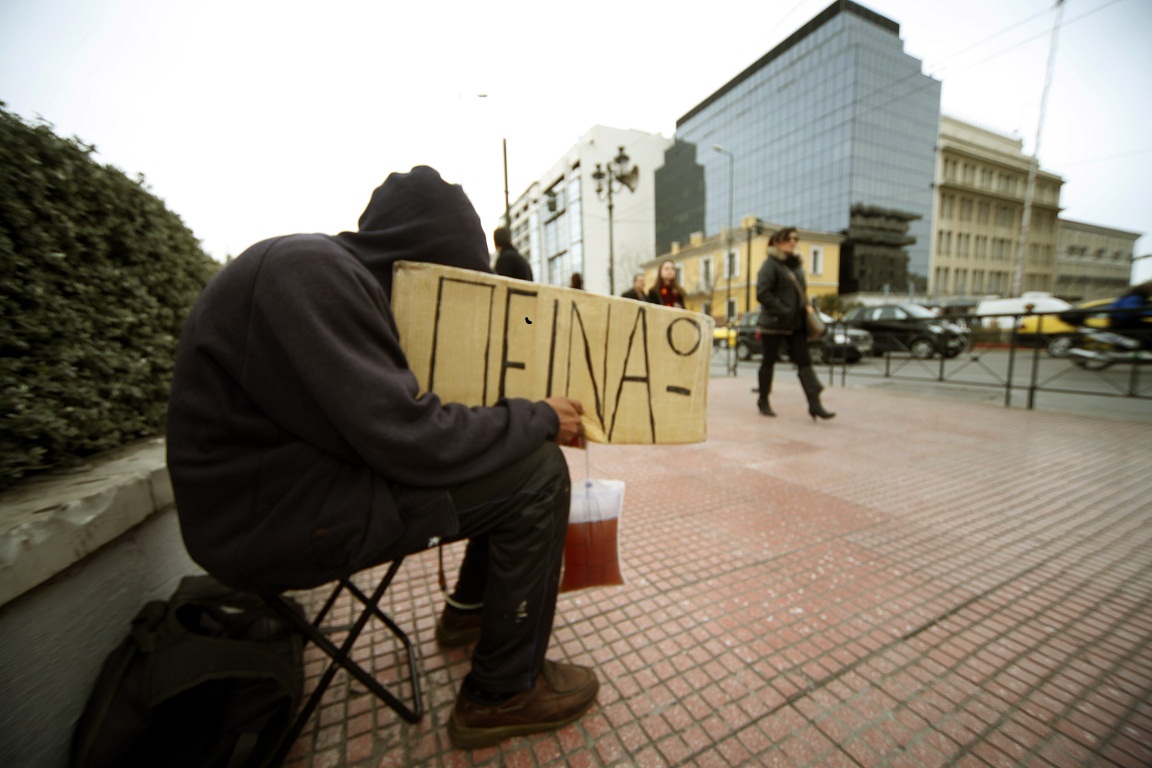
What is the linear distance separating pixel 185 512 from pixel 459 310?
2.76 feet

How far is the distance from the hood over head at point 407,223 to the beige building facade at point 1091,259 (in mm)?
86585

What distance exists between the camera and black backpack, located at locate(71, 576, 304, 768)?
1.08 meters

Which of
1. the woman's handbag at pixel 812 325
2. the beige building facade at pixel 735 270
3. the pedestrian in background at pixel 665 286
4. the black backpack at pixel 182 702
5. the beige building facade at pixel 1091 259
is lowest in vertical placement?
the black backpack at pixel 182 702

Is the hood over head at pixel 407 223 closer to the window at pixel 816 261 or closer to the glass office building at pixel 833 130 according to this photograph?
the window at pixel 816 261

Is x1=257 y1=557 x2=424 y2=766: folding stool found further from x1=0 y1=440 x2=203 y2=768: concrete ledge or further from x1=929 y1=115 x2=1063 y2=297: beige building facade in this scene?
x1=929 y1=115 x2=1063 y2=297: beige building facade

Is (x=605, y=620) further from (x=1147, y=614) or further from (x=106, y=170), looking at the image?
(x=106, y=170)

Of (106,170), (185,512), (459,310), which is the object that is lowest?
(185,512)

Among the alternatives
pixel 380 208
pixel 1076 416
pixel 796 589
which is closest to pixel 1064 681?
pixel 796 589

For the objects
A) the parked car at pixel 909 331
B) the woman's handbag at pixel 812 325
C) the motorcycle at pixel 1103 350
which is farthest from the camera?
the parked car at pixel 909 331

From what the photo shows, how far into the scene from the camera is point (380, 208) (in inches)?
51.8

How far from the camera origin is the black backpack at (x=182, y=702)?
1.08 meters

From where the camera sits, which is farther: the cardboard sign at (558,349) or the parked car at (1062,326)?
the parked car at (1062,326)

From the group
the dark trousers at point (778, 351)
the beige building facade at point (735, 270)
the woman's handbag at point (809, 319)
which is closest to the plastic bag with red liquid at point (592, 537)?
the dark trousers at point (778, 351)

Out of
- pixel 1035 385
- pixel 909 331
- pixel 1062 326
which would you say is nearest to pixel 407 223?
pixel 1035 385
